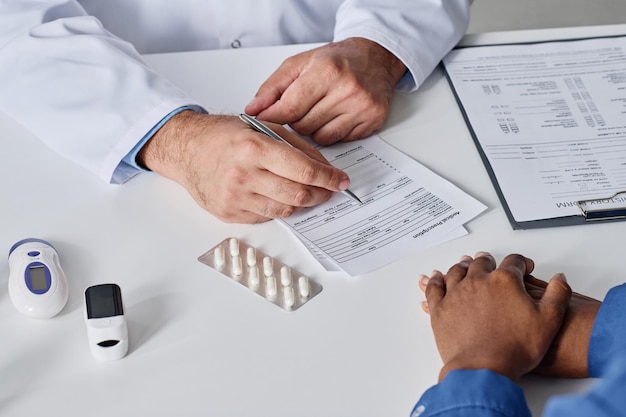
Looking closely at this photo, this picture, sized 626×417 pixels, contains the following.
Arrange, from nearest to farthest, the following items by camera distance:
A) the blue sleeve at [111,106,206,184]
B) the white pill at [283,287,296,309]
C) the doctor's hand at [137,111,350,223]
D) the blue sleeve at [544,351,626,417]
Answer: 1. the blue sleeve at [544,351,626,417]
2. the white pill at [283,287,296,309]
3. the doctor's hand at [137,111,350,223]
4. the blue sleeve at [111,106,206,184]

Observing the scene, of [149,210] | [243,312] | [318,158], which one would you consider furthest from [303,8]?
[243,312]

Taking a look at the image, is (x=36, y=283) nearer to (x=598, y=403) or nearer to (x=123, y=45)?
(x=123, y=45)

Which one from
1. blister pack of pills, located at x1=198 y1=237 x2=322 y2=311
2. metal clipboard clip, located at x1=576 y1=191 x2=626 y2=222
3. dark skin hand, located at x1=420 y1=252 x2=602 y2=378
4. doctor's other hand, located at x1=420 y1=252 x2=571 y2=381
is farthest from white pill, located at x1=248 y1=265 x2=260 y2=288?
metal clipboard clip, located at x1=576 y1=191 x2=626 y2=222

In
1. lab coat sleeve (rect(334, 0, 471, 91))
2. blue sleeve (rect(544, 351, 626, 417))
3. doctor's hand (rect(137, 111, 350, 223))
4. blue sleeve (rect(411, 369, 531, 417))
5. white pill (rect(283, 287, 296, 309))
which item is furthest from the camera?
lab coat sleeve (rect(334, 0, 471, 91))

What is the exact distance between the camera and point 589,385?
91 cm

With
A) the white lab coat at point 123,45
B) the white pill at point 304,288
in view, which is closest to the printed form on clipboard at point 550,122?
the white lab coat at point 123,45

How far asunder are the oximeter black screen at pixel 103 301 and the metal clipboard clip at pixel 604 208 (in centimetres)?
65

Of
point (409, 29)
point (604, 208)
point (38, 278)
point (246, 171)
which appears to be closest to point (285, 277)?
point (246, 171)

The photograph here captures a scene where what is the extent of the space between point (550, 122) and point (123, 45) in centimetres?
71

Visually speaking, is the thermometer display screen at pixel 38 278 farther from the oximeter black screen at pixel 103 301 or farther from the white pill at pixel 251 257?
the white pill at pixel 251 257

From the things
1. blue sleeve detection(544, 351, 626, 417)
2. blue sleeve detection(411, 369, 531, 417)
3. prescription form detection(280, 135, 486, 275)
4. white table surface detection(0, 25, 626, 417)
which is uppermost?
blue sleeve detection(544, 351, 626, 417)

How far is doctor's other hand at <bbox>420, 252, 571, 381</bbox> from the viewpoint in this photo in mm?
882

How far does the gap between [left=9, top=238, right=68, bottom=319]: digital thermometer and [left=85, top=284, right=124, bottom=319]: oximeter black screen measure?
5 centimetres

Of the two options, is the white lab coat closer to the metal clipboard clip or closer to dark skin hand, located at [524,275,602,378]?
the metal clipboard clip
